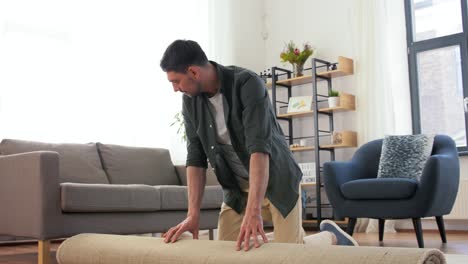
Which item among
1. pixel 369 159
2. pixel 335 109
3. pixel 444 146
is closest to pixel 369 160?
pixel 369 159

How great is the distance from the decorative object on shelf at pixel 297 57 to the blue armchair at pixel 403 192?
2.02m

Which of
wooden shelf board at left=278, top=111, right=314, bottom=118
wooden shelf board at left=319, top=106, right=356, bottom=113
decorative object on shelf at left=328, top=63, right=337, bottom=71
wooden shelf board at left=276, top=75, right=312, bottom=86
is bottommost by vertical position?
wooden shelf board at left=278, top=111, right=314, bottom=118

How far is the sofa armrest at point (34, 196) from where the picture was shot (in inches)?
113

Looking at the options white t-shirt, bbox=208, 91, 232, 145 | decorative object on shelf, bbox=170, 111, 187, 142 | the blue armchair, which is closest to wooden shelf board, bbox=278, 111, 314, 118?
decorative object on shelf, bbox=170, 111, 187, 142

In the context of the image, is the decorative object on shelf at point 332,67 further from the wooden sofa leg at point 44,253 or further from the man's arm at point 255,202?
the man's arm at point 255,202

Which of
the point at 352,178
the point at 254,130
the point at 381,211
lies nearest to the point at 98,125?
the point at 352,178

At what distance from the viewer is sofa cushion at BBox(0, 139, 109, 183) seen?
3.68 meters

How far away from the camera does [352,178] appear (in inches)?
167

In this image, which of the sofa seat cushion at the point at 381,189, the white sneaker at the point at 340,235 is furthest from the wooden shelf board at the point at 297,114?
the white sneaker at the point at 340,235

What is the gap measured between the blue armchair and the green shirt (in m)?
2.12

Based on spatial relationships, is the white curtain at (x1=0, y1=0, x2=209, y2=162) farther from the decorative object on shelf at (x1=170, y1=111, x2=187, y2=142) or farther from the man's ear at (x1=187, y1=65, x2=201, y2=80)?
the man's ear at (x1=187, y1=65, x2=201, y2=80)

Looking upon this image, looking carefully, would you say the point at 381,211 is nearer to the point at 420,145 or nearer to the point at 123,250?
the point at 420,145

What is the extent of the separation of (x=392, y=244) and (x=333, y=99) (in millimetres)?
1935

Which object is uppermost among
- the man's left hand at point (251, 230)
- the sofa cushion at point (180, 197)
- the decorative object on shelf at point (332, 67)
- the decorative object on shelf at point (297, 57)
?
the decorative object on shelf at point (297, 57)
